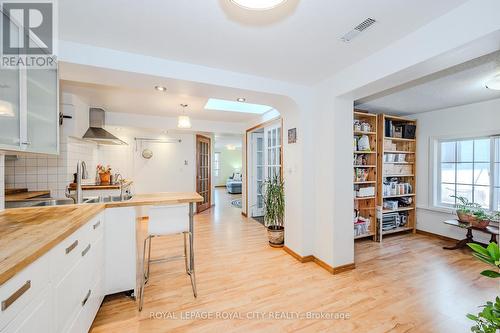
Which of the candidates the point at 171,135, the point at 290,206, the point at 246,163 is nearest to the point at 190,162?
the point at 171,135

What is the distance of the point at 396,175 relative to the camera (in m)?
3.89

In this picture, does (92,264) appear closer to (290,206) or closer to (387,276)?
(290,206)

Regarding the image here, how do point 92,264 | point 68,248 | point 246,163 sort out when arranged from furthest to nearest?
1. point 246,163
2. point 92,264
3. point 68,248

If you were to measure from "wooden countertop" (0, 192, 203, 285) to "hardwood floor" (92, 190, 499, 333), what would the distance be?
95 cm

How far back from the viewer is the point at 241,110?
13.7ft

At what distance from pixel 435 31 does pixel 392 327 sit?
232 centimetres

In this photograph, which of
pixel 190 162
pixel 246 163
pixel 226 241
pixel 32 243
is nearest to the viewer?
pixel 32 243

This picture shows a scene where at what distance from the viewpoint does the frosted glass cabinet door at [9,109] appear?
131 centimetres

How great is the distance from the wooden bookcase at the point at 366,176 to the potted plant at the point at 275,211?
126cm

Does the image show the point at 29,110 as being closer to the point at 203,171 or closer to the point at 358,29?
the point at 358,29

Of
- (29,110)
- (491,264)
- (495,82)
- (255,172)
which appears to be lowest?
(491,264)

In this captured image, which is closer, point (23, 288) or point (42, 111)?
point (23, 288)

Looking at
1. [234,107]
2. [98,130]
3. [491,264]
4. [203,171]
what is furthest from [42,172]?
[491,264]

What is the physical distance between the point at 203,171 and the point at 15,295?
214 inches
